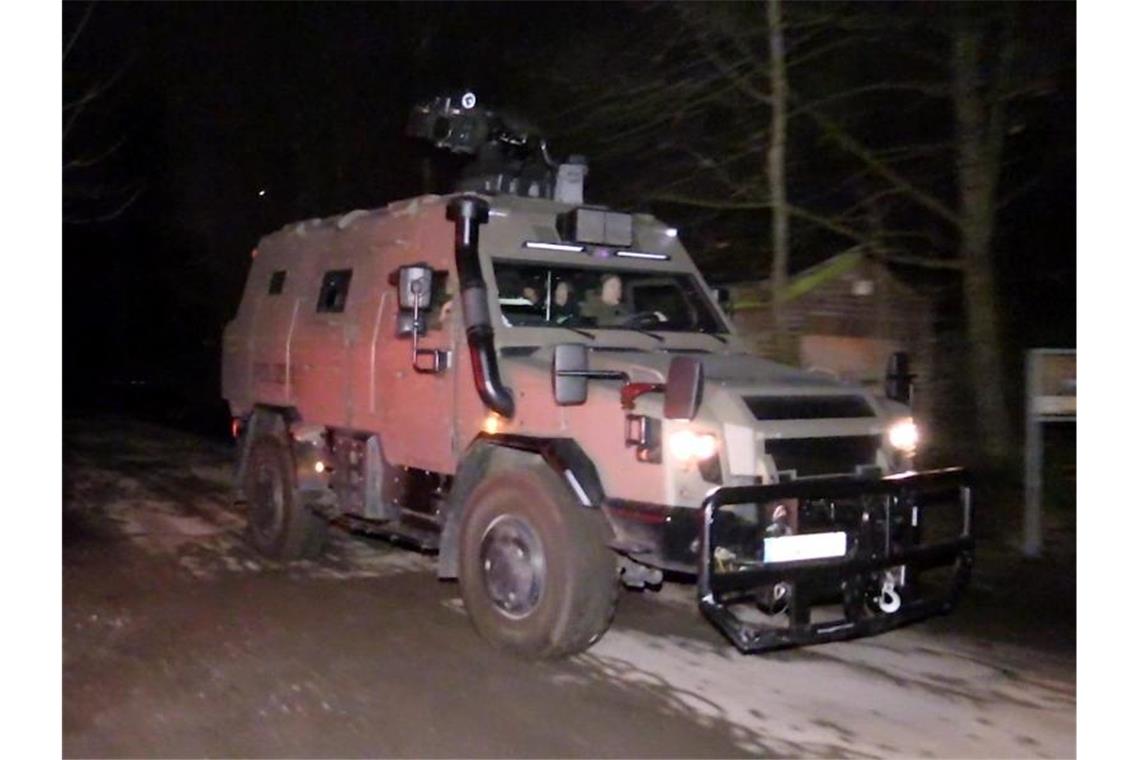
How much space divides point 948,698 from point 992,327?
670 cm

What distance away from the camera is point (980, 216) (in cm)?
1169

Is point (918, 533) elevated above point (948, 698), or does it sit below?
above

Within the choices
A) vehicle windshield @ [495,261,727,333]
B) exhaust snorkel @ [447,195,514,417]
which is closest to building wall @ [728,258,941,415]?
vehicle windshield @ [495,261,727,333]

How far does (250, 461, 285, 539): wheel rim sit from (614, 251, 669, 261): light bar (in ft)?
11.0

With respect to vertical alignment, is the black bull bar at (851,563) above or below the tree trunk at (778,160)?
below

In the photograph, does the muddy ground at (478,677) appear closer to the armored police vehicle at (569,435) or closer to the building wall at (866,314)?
the armored police vehicle at (569,435)

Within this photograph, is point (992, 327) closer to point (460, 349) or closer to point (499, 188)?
point (499, 188)

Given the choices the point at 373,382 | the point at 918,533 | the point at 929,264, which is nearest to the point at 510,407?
the point at 373,382

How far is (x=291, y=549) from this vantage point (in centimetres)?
920

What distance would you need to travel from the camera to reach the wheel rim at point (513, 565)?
256 inches

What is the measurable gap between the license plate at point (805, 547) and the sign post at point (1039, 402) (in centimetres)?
410

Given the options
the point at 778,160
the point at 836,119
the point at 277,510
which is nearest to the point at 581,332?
the point at 277,510

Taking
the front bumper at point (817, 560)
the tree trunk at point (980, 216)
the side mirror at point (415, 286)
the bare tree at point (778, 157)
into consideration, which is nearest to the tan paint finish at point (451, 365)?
the front bumper at point (817, 560)

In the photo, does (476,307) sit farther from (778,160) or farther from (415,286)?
(778,160)
